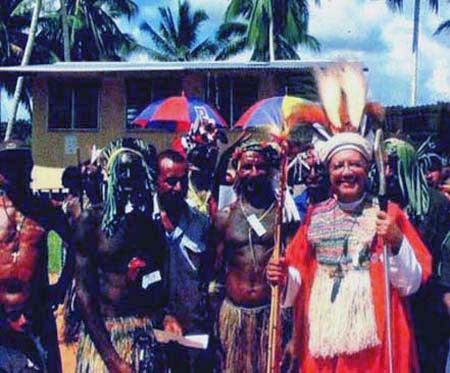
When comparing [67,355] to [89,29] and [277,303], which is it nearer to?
[277,303]

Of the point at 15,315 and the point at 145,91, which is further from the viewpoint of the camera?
the point at 145,91

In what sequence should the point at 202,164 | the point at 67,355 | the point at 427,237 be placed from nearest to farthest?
the point at 427,237 < the point at 202,164 < the point at 67,355

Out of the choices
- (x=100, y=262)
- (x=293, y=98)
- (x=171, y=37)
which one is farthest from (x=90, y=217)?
(x=171, y=37)

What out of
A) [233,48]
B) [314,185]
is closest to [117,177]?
[314,185]

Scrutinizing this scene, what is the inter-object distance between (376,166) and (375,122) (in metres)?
0.23

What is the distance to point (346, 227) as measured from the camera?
225 inches

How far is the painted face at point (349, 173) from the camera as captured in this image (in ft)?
18.3

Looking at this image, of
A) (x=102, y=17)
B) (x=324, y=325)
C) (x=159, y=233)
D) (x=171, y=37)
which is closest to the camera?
(x=324, y=325)

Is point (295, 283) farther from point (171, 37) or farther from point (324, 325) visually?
point (171, 37)

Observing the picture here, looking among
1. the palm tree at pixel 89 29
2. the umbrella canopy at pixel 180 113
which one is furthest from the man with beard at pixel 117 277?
the palm tree at pixel 89 29

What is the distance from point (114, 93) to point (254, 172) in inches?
814

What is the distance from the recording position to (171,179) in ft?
22.2

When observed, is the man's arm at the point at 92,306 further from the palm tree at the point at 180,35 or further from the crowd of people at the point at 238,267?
the palm tree at the point at 180,35

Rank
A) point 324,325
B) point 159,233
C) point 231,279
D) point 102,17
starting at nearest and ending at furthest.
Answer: point 324,325 → point 159,233 → point 231,279 → point 102,17
